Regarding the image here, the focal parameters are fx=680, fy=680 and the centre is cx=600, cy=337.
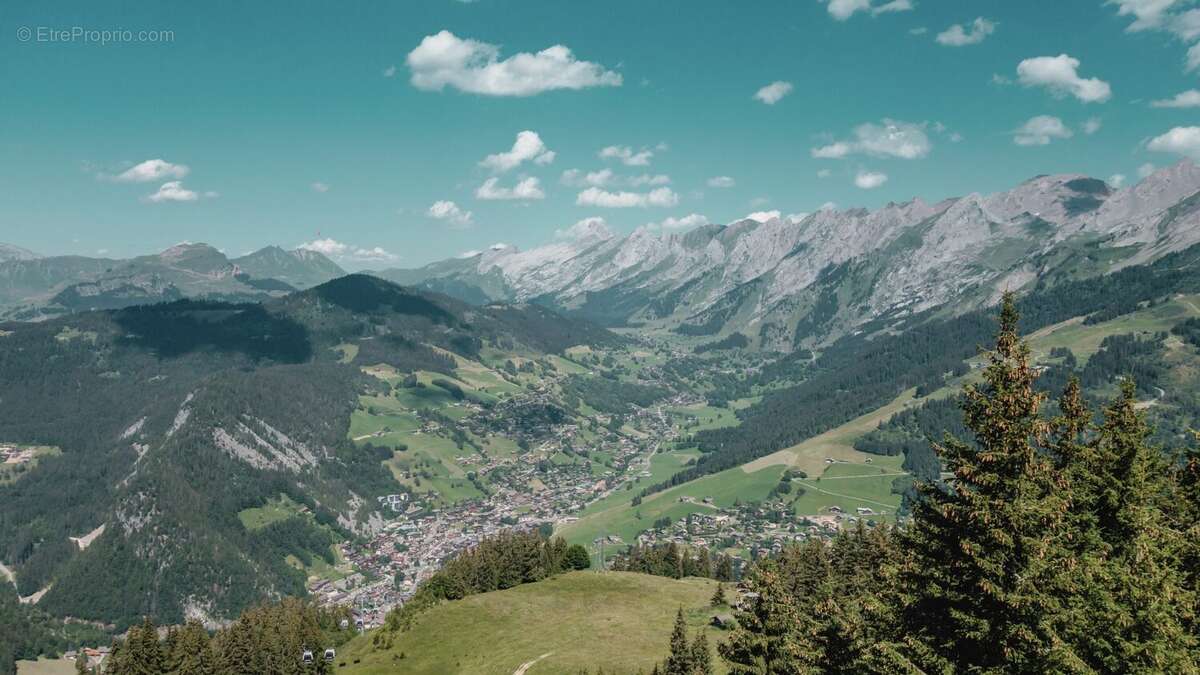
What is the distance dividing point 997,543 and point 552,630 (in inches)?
2745

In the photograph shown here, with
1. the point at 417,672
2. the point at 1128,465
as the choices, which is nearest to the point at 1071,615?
the point at 1128,465

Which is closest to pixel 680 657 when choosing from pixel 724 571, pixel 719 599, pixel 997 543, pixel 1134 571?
pixel 1134 571

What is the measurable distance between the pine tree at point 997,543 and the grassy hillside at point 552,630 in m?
45.6

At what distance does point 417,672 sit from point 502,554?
37243mm

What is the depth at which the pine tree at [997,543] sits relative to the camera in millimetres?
19844

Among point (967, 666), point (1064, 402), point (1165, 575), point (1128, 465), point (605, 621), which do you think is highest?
point (1064, 402)

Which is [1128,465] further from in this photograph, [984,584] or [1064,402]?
[984,584]

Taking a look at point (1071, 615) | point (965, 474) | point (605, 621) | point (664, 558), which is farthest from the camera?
point (664, 558)

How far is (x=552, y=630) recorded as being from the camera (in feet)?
267

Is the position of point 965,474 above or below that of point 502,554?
above

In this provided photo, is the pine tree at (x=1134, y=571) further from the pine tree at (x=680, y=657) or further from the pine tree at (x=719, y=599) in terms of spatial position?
the pine tree at (x=719, y=599)

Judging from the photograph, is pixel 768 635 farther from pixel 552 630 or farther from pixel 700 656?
pixel 552 630

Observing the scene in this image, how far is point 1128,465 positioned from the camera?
28.2m

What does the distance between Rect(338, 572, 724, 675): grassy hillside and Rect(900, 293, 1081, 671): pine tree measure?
149ft
